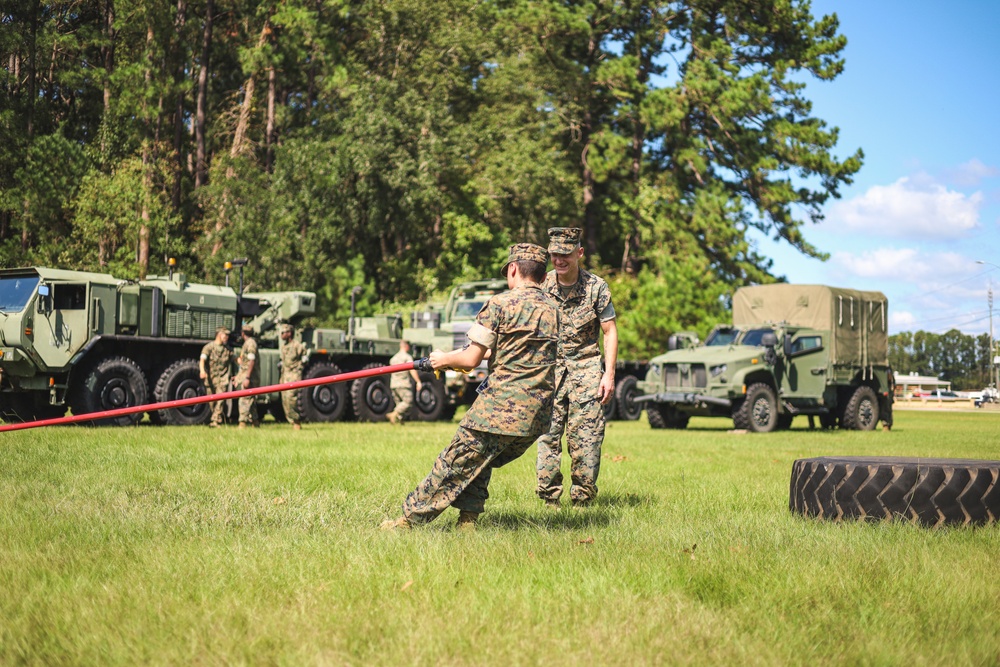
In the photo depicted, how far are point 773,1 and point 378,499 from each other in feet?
121

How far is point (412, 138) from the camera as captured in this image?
35469mm

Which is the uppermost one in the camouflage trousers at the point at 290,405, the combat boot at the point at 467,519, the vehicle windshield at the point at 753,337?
the vehicle windshield at the point at 753,337

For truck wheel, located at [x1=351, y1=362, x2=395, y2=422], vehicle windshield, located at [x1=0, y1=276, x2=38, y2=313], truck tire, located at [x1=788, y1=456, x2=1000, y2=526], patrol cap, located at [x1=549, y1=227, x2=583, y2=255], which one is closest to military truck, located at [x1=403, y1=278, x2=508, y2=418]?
truck wheel, located at [x1=351, y1=362, x2=395, y2=422]

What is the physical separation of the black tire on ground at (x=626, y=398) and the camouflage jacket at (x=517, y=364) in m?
20.0

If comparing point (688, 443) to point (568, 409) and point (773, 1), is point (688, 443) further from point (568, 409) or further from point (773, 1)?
point (773, 1)

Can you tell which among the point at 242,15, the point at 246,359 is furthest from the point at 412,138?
the point at 246,359

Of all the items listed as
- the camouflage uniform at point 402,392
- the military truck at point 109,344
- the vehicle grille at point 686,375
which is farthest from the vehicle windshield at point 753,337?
the military truck at point 109,344

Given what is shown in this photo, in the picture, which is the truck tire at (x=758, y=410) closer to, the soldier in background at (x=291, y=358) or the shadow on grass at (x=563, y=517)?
the soldier in background at (x=291, y=358)

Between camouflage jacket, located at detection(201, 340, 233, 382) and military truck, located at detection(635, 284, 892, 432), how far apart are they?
8.39 m

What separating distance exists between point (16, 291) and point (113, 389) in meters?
2.06

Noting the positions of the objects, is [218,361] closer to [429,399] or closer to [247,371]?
[247,371]

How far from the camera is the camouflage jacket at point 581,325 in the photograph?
8.00 meters

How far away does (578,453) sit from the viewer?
25.8ft

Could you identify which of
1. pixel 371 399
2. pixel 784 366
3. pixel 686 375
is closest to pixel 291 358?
pixel 371 399
